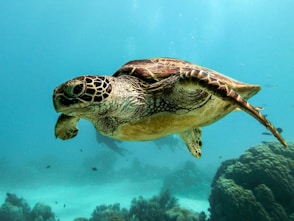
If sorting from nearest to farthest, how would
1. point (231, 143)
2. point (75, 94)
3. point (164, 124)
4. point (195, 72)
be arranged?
point (75, 94) < point (195, 72) < point (164, 124) < point (231, 143)

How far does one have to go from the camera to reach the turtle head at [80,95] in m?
2.62

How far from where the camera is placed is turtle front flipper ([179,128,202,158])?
15.1ft

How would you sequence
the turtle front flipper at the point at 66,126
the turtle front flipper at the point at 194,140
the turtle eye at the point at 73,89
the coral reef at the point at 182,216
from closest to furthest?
the turtle eye at the point at 73,89, the turtle front flipper at the point at 66,126, the turtle front flipper at the point at 194,140, the coral reef at the point at 182,216

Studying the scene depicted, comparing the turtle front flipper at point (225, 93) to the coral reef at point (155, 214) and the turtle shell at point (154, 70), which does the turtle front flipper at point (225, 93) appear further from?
the coral reef at point (155, 214)

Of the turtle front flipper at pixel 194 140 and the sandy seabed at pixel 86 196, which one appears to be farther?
the sandy seabed at pixel 86 196

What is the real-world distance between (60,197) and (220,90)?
24.0 meters

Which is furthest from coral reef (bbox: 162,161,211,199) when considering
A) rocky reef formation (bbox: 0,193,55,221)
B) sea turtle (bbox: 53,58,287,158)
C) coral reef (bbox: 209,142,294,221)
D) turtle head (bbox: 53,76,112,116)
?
turtle head (bbox: 53,76,112,116)

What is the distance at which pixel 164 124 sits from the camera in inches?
137

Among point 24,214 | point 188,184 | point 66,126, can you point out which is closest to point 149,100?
point 66,126

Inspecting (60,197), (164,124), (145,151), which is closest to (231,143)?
(145,151)

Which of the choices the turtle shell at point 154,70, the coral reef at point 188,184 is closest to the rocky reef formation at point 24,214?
the coral reef at point 188,184

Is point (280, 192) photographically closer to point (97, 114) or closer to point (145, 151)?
point (97, 114)

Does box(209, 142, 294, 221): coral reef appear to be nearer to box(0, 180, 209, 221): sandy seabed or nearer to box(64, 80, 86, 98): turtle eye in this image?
box(64, 80, 86, 98): turtle eye

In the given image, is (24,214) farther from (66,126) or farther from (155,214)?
(66,126)
